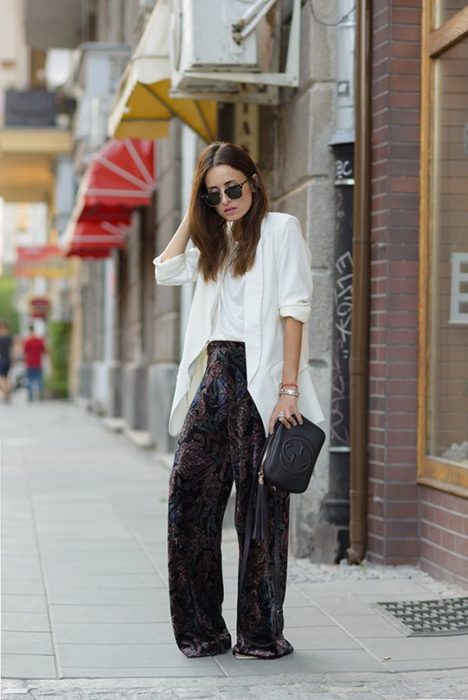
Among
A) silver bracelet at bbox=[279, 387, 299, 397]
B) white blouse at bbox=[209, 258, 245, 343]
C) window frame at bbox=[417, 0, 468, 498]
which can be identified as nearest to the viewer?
silver bracelet at bbox=[279, 387, 299, 397]

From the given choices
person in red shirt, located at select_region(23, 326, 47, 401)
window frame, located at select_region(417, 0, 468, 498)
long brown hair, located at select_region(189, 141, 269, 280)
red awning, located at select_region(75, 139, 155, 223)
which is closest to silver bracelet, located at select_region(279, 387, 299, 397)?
long brown hair, located at select_region(189, 141, 269, 280)

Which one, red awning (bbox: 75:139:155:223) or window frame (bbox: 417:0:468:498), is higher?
red awning (bbox: 75:139:155:223)

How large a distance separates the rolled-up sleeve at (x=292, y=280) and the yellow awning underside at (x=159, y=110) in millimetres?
4732

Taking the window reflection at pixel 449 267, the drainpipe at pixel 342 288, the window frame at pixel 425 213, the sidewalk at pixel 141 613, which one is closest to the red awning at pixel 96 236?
the sidewalk at pixel 141 613

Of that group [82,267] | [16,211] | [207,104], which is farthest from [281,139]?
[16,211]

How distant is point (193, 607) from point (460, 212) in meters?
2.78

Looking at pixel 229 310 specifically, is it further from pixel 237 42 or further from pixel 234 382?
pixel 237 42

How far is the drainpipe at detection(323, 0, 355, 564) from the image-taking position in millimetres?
7711

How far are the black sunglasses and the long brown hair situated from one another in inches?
1.6

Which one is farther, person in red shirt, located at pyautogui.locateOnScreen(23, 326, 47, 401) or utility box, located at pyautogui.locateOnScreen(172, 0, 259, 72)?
person in red shirt, located at pyautogui.locateOnScreen(23, 326, 47, 401)

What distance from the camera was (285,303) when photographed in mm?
5242

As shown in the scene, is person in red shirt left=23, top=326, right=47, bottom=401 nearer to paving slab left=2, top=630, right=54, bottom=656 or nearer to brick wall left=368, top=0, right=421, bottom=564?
brick wall left=368, top=0, right=421, bottom=564

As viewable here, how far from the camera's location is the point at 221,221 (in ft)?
17.9

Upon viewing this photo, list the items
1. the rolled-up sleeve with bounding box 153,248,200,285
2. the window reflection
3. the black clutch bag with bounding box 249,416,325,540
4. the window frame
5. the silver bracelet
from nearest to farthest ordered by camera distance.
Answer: the black clutch bag with bounding box 249,416,325,540, the silver bracelet, the rolled-up sleeve with bounding box 153,248,200,285, the window reflection, the window frame
